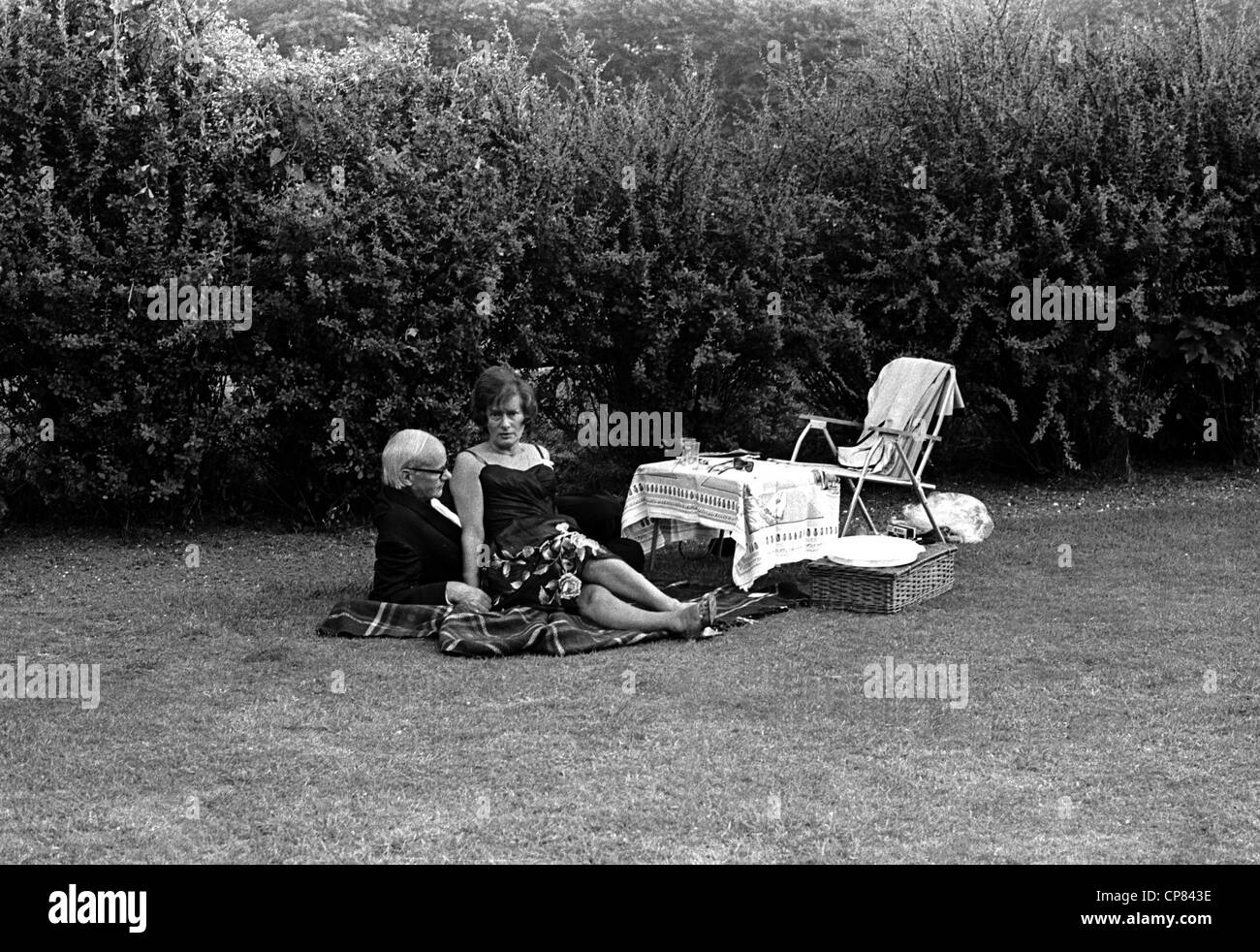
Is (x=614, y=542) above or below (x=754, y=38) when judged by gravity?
below

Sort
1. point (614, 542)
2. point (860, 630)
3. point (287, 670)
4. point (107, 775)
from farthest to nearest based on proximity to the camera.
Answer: point (614, 542) < point (860, 630) < point (287, 670) < point (107, 775)

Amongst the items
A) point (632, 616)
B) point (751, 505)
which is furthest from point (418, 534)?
point (751, 505)

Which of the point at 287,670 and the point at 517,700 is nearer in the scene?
the point at 517,700

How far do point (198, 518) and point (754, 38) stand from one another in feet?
78.3

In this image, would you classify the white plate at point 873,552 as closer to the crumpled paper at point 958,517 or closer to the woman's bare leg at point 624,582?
the woman's bare leg at point 624,582

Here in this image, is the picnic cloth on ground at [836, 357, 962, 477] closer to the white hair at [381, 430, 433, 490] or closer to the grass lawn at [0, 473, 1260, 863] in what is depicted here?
the grass lawn at [0, 473, 1260, 863]

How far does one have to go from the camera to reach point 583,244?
31.3 feet

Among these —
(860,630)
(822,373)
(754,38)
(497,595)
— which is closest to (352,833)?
(497,595)

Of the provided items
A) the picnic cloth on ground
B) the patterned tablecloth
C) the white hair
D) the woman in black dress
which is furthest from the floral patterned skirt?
the picnic cloth on ground

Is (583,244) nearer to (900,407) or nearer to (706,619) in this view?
(900,407)

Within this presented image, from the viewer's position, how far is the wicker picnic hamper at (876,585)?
7.16 meters

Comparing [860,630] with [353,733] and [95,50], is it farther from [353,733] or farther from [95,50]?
[95,50]

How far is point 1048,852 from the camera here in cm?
415

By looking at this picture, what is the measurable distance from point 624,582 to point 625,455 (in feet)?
12.1
